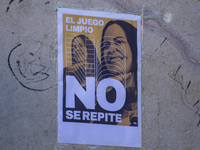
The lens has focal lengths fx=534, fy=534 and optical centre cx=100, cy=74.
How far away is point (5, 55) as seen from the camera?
15.3ft

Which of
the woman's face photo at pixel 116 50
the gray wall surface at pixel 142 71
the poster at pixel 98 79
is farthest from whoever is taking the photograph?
the woman's face photo at pixel 116 50

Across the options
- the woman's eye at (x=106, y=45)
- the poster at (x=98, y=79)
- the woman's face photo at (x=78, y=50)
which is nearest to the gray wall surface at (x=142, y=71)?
the poster at (x=98, y=79)

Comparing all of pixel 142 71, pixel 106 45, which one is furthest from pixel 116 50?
pixel 142 71

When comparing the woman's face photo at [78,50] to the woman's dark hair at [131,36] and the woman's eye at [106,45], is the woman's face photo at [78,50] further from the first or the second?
the woman's dark hair at [131,36]

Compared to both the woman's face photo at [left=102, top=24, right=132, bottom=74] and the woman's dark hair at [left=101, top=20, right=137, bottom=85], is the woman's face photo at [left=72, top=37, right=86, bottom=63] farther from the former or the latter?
the woman's dark hair at [left=101, top=20, right=137, bottom=85]

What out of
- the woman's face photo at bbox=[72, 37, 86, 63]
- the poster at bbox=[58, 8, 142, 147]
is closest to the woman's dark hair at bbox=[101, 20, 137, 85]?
the poster at bbox=[58, 8, 142, 147]

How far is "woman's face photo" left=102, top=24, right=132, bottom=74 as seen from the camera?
16.2 feet

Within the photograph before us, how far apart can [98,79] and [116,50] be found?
1.11 feet

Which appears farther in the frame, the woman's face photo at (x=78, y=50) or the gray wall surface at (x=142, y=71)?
the woman's face photo at (x=78, y=50)

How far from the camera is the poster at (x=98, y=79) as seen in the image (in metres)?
4.75

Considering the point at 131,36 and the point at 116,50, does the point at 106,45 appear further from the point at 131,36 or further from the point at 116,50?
the point at 131,36

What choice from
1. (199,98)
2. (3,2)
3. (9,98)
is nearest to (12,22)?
(3,2)

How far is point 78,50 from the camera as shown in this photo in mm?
4855

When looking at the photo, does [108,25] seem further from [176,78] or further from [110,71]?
[176,78]
